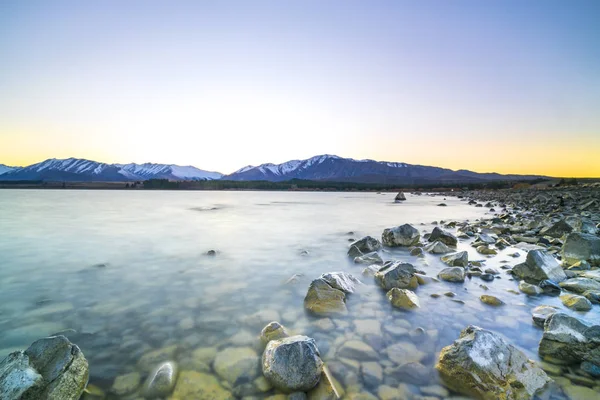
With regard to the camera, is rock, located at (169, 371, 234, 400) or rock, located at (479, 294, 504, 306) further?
rock, located at (479, 294, 504, 306)

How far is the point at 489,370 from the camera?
2.91m

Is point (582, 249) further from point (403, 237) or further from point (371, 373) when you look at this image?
point (371, 373)

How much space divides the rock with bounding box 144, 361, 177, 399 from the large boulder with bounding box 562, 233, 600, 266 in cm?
887

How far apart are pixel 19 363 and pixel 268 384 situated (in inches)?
93.0

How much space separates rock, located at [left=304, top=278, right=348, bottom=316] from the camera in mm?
4793

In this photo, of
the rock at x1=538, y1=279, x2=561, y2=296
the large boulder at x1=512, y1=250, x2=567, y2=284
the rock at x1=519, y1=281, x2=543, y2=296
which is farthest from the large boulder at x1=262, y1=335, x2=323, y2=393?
the large boulder at x1=512, y1=250, x2=567, y2=284

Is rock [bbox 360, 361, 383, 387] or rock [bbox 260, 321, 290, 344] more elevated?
rock [bbox 260, 321, 290, 344]

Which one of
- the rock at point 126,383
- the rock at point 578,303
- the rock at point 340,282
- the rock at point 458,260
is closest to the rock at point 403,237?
the rock at point 458,260

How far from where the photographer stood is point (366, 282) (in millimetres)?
6199

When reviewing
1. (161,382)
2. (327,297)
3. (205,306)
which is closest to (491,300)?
(327,297)

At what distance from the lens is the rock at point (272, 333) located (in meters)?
3.87

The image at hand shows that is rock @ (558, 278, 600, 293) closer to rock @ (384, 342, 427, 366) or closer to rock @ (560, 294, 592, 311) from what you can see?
rock @ (560, 294, 592, 311)

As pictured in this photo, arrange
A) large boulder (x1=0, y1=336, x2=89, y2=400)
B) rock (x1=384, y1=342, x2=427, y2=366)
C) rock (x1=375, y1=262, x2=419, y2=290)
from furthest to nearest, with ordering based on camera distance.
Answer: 1. rock (x1=375, y1=262, x2=419, y2=290)
2. rock (x1=384, y1=342, x2=427, y2=366)
3. large boulder (x1=0, y1=336, x2=89, y2=400)

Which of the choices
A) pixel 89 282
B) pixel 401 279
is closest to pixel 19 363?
pixel 89 282
